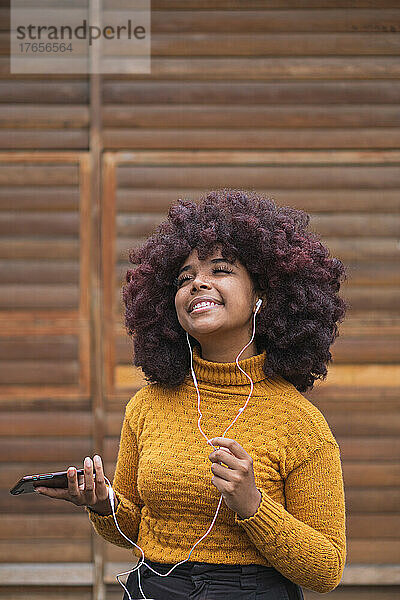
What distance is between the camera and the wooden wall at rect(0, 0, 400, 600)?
3795mm

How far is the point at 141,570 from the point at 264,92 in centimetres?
255

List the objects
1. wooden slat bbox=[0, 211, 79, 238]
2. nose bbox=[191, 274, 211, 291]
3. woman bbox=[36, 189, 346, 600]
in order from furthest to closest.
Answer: wooden slat bbox=[0, 211, 79, 238] → nose bbox=[191, 274, 211, 291] → woman bbox=[36, 189, 346, 600]

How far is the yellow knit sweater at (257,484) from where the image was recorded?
1.72 meters

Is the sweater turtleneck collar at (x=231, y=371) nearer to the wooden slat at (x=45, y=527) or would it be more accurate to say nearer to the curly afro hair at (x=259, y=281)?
the curly afro hair at (x=259, y=281)

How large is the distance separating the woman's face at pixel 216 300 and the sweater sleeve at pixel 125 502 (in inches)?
12.4

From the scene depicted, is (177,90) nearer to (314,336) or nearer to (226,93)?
(226,93)

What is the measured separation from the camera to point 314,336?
6.46ft

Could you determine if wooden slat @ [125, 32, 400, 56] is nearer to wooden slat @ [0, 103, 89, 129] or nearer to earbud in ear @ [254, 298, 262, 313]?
wooden slat @ [0, 103, 89, 129]

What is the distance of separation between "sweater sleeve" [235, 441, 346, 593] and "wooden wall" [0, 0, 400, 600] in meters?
2.02

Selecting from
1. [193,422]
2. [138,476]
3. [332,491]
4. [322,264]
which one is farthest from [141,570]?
[322,264]

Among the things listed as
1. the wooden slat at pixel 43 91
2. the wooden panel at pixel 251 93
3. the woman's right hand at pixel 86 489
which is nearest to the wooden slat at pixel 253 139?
the wooden panel at pixel 251 93

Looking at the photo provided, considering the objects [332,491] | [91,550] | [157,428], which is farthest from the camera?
[91,550]

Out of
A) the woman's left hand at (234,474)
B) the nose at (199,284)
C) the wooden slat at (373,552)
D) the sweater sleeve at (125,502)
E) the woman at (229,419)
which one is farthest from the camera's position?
the wooden slat at (373,552)

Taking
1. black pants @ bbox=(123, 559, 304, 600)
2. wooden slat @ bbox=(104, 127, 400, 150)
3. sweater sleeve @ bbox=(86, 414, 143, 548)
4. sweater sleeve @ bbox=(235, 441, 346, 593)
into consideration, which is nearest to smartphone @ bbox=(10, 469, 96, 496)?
sweater sleeve @ bbox=(86, 414, 143, 548)
